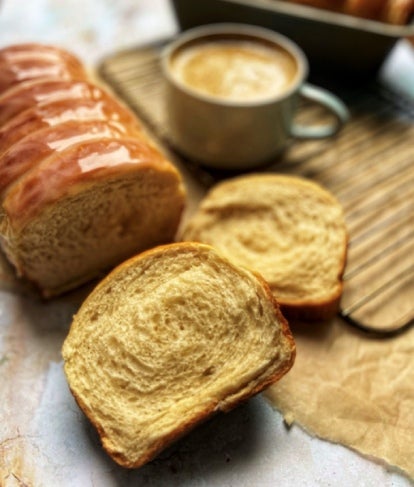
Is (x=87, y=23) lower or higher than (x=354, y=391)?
higher

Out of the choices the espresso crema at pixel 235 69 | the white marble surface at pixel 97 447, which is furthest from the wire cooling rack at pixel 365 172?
the white marble surface at pixel 97 447

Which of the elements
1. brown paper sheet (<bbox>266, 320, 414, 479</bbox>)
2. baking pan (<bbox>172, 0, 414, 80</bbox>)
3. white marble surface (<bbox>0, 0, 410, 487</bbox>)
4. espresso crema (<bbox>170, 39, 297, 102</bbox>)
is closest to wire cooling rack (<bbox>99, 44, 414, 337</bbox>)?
brown paper sheet (<bbox>266, 320, 414, 479</bbox>)

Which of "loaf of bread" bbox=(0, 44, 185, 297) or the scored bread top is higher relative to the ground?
the scored bread top

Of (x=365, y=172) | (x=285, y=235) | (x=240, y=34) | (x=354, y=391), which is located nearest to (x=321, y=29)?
(x=240, y=34)

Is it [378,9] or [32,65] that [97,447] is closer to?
[32,65]

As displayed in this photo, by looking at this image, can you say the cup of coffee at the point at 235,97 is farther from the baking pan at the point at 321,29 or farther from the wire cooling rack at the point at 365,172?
the baking pan at the point at 321,29

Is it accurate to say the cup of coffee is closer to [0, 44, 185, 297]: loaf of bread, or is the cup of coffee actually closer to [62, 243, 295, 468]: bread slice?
[0, 44, 185, 297]: loaf of bread
